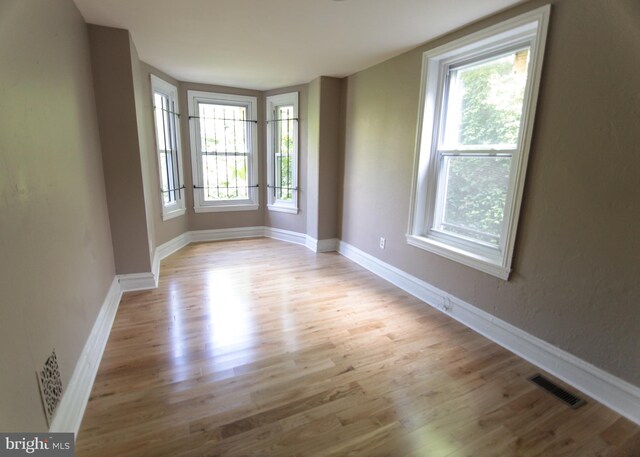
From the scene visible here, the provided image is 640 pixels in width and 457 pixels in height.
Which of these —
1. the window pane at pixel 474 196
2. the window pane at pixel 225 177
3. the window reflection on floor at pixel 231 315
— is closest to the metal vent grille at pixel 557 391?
the window pane at pixel 474 196

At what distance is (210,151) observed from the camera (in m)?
4.67

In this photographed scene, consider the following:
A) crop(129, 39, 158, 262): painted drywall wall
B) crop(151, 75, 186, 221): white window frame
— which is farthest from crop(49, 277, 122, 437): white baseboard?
crop(151, 75, 186, 221): white window frame

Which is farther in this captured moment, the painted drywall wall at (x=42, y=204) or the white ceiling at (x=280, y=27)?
the white ceiling at (x=280, y=27)

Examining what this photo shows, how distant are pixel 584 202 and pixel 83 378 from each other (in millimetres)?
2866

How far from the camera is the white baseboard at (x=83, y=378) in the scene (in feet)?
4.67

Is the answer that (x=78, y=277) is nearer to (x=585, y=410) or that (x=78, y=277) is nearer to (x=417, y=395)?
(x=417, y=395)

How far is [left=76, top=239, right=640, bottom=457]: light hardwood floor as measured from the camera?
148 centimetres

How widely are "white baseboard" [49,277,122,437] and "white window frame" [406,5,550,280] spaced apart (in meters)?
2.54

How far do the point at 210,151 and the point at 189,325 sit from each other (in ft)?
9.66

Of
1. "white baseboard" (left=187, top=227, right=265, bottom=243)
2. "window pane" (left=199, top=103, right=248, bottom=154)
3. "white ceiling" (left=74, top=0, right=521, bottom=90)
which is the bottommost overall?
"white baseboard" (left=187, top=227, right=265, bottom=243)

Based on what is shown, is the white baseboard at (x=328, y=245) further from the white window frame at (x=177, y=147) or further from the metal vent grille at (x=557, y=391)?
the metal vent grille at (x=557, y=391)

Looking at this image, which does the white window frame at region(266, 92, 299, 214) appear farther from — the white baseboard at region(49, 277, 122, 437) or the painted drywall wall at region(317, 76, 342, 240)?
the white baseboard at region(49, 277, 122, 437)

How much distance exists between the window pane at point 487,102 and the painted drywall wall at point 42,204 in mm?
2664

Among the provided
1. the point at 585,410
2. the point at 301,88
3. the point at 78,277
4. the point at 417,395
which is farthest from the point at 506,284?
the point at 301,88
